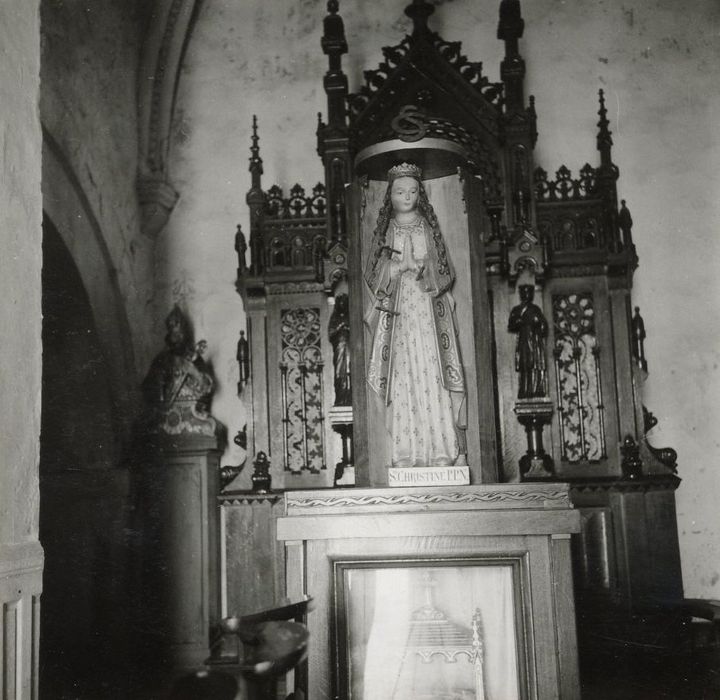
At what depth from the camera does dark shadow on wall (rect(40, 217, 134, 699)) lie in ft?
17.5

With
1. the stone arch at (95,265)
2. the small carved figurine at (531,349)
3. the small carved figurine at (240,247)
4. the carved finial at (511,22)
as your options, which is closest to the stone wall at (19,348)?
the stone arch at (95,265)

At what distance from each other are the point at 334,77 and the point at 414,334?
7.97 feet

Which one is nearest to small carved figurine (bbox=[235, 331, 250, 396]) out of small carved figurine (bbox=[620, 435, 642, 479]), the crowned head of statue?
the crowned head of statue

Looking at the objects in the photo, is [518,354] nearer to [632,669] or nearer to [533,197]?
[533,197]

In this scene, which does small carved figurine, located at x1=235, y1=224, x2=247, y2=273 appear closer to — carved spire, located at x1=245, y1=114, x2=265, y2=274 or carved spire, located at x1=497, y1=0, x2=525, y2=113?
carved spire, located at x1=245, y1=114, x2=265, y2=274

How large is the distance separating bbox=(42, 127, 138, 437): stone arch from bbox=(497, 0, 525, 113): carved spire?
2746mm

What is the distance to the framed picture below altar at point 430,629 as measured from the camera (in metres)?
3.40

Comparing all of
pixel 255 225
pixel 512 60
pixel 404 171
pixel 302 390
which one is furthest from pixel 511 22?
pixel 302 390

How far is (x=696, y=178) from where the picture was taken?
6.25 m

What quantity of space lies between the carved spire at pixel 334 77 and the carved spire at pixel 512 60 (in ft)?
3.40

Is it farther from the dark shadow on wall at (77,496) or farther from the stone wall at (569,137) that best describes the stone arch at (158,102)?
the dark shadow on wall at (77,496)

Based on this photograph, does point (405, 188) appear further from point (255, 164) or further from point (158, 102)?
point (158, 102)

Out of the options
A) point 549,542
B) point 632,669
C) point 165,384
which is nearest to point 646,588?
point 632,669

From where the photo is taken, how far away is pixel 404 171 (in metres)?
4.17
